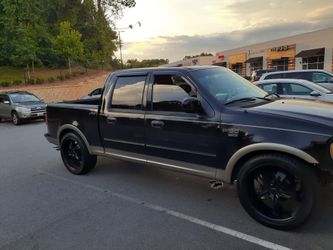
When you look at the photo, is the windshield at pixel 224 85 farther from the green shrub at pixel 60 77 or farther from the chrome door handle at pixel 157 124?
the green shrub at pixel 60 77

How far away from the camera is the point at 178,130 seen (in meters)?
4.15

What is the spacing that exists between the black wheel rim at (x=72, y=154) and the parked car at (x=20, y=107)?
9.10 m

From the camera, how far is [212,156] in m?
3.88

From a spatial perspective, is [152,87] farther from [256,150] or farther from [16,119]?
[16,119]

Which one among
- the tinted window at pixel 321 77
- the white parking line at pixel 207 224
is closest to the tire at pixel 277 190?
the white parking line at pixel 207 224

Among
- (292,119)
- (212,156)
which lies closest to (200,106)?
(212,156)

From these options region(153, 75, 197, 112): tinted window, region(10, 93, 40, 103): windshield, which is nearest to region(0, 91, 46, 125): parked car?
region(10, 93, 40, 103): windshield

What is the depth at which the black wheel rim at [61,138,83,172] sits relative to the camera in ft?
19.2

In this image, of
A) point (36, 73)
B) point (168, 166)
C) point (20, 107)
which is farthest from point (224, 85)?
point (36, 73)

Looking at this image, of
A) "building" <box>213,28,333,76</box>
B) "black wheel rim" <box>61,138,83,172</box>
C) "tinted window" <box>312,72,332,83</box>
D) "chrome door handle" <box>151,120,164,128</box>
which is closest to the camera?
"chrome door handle" <box>151,120,164,128</box>

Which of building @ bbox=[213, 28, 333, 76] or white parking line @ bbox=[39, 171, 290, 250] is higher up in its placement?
building @ bbox=[213, 28, 333, 76]

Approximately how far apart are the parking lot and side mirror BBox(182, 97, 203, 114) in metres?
1.33

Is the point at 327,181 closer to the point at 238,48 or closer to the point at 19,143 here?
the point at 19,143

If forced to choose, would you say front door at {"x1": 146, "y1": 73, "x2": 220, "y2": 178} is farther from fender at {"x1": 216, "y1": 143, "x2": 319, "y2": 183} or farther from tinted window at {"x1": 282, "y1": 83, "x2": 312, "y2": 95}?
tinted window at {"x1": 282, "y1": 83, "x2": 312, "y2": 95}
